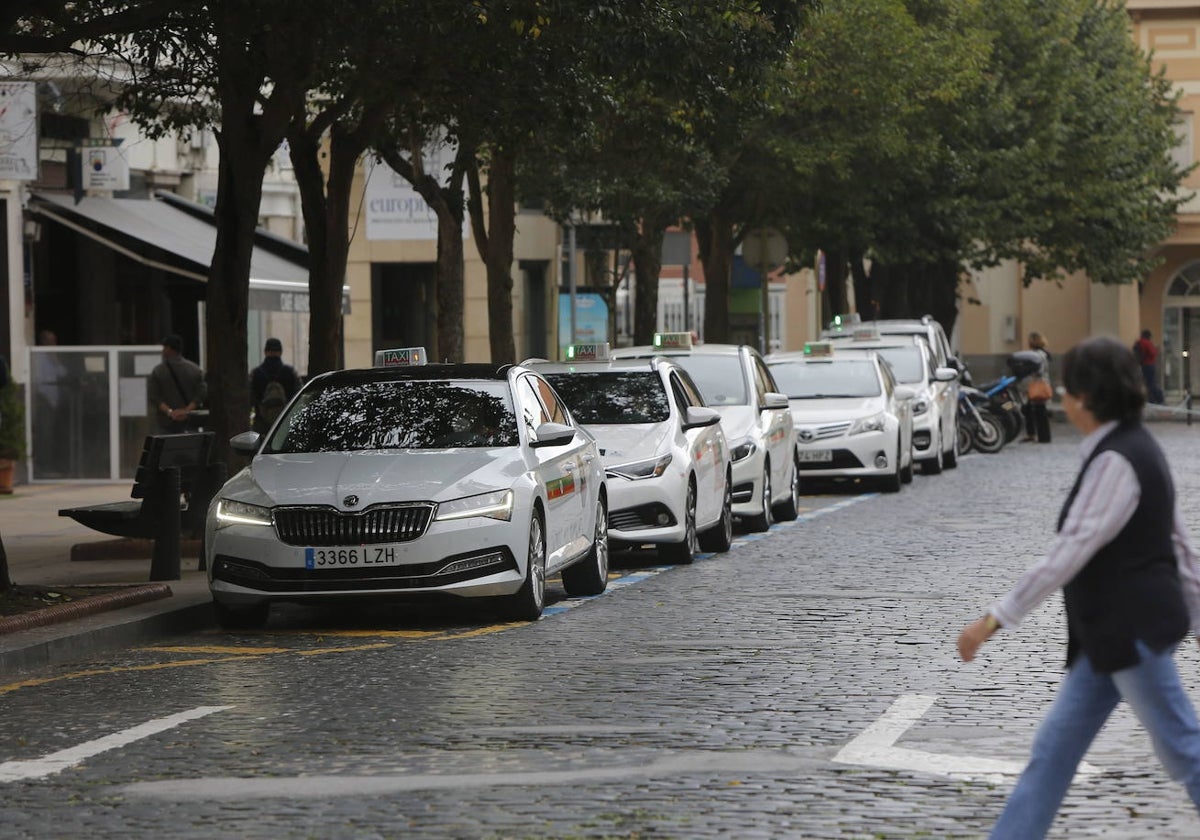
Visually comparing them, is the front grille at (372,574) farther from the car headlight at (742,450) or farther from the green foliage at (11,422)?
the green foliage at (11,422)

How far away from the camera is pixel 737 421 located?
2052cm

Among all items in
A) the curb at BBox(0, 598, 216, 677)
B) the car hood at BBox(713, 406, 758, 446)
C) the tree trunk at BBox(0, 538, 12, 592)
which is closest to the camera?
the curb at BBox(0, 598, 216, 677)

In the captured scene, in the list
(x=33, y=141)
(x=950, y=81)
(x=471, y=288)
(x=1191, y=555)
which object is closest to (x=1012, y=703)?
(x=1191, y=555)

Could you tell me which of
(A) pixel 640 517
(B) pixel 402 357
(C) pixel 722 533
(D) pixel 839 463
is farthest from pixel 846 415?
(B) pixel 402 357

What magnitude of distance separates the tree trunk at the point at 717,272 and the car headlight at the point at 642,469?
2000 cm

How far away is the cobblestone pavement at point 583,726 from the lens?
7426mm

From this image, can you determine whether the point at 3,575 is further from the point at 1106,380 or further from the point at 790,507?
the point at 790,507

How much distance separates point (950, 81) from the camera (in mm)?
36062

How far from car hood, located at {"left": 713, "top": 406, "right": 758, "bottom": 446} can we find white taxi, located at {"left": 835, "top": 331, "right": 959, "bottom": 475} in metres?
8.00

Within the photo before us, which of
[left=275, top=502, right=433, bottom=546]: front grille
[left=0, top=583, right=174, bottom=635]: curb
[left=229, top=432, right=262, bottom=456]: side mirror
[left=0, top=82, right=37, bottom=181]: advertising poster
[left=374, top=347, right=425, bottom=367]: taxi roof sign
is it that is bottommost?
[left=0, top=583, right=174, bottom=635]: curb

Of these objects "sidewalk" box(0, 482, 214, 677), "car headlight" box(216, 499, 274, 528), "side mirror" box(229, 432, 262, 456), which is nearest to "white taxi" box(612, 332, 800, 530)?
"sidewalk" box(0, 482, 214, 677)

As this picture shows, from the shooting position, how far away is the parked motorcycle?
3594 cm

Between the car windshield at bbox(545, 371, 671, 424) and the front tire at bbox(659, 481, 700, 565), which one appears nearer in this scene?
the front tire at bbox(659, 481, 700, 565)

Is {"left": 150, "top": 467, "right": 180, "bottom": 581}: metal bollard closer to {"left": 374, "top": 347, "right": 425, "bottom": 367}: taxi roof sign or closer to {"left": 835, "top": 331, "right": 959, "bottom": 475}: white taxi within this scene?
{"left": 374, "top": 347, "right": 425, "bottom": 367}: taxi roof sign
